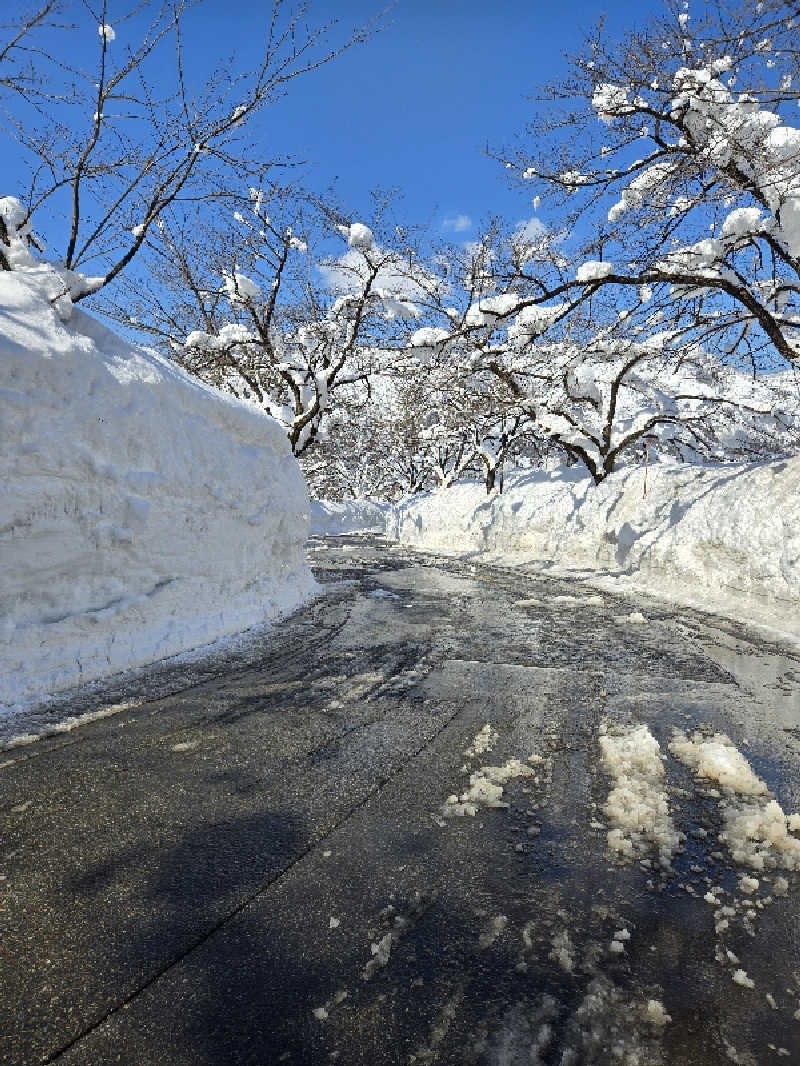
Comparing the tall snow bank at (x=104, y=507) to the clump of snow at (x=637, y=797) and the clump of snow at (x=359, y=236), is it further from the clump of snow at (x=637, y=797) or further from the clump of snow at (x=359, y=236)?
the clump of snow at (x=359, y=236)

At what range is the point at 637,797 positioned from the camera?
2176 millimetres

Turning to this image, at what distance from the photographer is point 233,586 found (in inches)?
220

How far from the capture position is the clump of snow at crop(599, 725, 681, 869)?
1.88 m

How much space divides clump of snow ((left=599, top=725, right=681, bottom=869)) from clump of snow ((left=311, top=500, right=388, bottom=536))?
81.7 ft

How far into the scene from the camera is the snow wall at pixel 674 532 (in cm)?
648

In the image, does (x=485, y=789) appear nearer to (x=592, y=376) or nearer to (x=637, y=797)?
(x=637, y=797)

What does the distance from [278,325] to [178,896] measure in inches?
613

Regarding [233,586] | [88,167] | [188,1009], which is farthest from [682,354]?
[188,1009]

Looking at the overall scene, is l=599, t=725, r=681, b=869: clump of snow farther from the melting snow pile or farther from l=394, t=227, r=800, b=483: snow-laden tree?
l=394, t=227, r=800, b=483: snow-laden tree

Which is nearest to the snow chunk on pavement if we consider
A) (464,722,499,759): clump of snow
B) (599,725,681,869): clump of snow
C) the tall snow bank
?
(599,725,681,869): clump of snow

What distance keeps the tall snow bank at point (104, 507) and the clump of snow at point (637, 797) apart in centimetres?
318

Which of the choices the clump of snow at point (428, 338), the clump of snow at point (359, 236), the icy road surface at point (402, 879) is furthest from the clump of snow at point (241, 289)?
the icy road surface at point (402, 879)

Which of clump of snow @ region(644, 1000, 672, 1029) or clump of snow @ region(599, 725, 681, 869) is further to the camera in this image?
clump of snow @ region(599, 725, 681, 869)

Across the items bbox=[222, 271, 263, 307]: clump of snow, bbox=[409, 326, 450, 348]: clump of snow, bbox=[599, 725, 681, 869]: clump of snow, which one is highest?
bbox=[222, 271, 263, 307]: clump of snow
